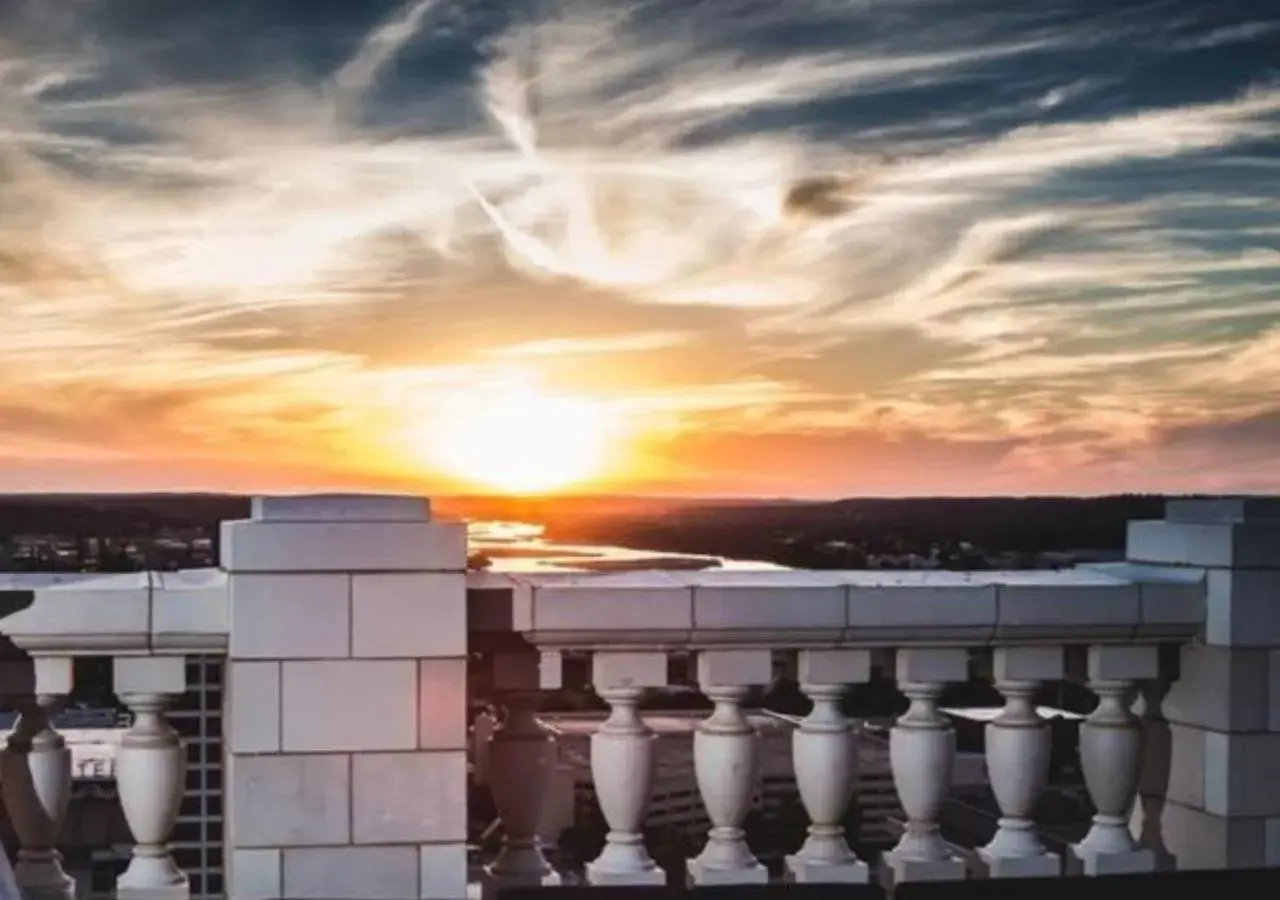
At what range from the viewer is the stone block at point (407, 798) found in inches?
193

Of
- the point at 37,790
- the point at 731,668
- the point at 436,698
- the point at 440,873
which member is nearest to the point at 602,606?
the point at 731,668

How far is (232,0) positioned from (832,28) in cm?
804

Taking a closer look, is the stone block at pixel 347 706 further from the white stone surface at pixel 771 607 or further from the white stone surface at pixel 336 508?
the white stone surface at pixel 771 607

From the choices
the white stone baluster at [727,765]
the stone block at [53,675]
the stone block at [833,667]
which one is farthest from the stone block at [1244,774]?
the stone block at [53,675]

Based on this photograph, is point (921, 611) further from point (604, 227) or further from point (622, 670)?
point (604, 227)

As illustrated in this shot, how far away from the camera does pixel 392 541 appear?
4.88 meters

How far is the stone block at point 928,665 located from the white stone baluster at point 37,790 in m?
2.52

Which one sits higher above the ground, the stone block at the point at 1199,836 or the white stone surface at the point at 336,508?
the white stone surface at the point at 336,508

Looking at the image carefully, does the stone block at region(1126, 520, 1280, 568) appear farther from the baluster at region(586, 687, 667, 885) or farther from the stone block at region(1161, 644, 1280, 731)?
the baluster at region(586, 687, 667, 885)

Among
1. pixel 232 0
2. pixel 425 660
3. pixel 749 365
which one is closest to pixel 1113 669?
pixel 425 660

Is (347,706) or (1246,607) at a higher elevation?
(1246,607)

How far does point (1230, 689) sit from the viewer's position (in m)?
5.50

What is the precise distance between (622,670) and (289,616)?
998 mm

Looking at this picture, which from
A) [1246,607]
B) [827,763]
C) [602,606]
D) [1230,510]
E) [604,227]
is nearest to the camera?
[602,606]
